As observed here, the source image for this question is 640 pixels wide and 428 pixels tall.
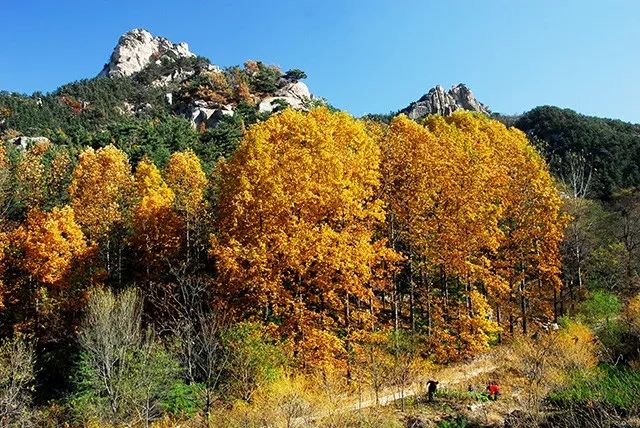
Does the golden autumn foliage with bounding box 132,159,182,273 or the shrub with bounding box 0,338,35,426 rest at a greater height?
the golden autumn foliage with bounding box 132,159,182,273

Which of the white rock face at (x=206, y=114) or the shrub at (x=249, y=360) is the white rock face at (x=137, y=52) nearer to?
the white rock face at (x=206, y=114)

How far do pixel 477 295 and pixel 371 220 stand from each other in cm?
682

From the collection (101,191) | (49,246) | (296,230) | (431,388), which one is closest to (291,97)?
(101,191)

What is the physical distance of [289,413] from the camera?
55.1 feet

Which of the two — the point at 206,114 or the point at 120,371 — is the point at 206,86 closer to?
the point at 206,114

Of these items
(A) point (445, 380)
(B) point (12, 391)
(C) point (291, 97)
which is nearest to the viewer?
(B) point (12, 391)

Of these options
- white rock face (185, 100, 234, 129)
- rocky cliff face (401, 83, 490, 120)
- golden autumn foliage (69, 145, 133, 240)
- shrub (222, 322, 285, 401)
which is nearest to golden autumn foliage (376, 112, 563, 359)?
shrub (222, 322, 285, 401)

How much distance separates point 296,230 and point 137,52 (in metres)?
181

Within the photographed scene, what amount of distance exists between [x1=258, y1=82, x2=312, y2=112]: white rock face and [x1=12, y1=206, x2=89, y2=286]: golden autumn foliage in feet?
226

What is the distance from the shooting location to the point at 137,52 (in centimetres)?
18325

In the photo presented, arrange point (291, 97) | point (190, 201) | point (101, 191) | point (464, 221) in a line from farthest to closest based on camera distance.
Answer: point (291, 97), point (101, 191), point (190, 201), point (464, 221)

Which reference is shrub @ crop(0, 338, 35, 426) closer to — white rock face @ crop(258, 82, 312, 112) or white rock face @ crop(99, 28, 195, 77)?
white rock face @ crop(258, 82, 312, 112)

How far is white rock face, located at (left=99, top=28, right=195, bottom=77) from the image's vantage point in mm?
176113

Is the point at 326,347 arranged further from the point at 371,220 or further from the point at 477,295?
the point at 477,295
